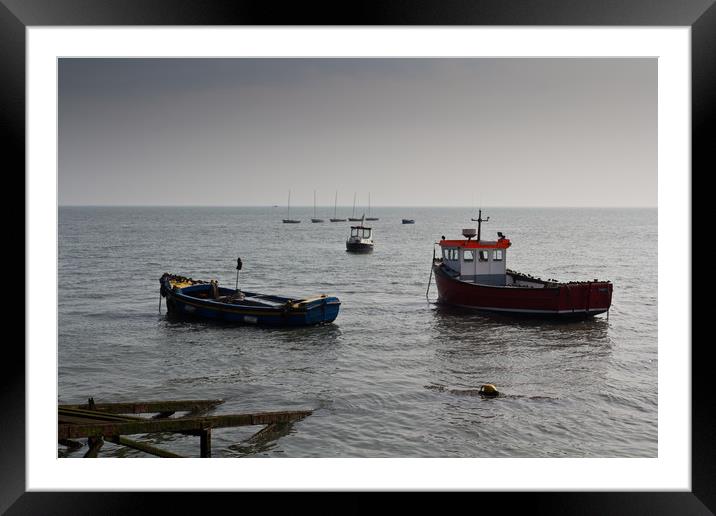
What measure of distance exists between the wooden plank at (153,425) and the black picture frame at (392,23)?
62.1 inches

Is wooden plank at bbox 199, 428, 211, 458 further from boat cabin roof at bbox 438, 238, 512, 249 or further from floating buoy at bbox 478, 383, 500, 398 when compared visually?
boat cabin roof at bbox 438, 238, 512, 249

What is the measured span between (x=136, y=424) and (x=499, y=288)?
33.3 ft

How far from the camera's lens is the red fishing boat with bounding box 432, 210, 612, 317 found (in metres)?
13.8

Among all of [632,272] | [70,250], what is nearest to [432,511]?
[632,272]

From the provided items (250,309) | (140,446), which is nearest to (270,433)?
(140,446)

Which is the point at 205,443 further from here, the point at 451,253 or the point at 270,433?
the point at 451,253

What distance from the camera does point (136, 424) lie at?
200 inches

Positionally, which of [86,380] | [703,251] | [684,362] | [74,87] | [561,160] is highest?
[74,87]

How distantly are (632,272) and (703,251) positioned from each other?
89.4ft

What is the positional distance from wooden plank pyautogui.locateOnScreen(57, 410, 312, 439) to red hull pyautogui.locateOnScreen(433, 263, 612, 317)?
8874 mm

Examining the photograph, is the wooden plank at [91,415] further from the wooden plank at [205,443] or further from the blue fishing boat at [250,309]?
the blue fishing boat at [250,309]

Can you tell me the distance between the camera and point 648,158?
223ft

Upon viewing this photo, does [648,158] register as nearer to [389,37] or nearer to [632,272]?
[632,272]

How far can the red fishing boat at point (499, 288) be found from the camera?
45.4 ft
